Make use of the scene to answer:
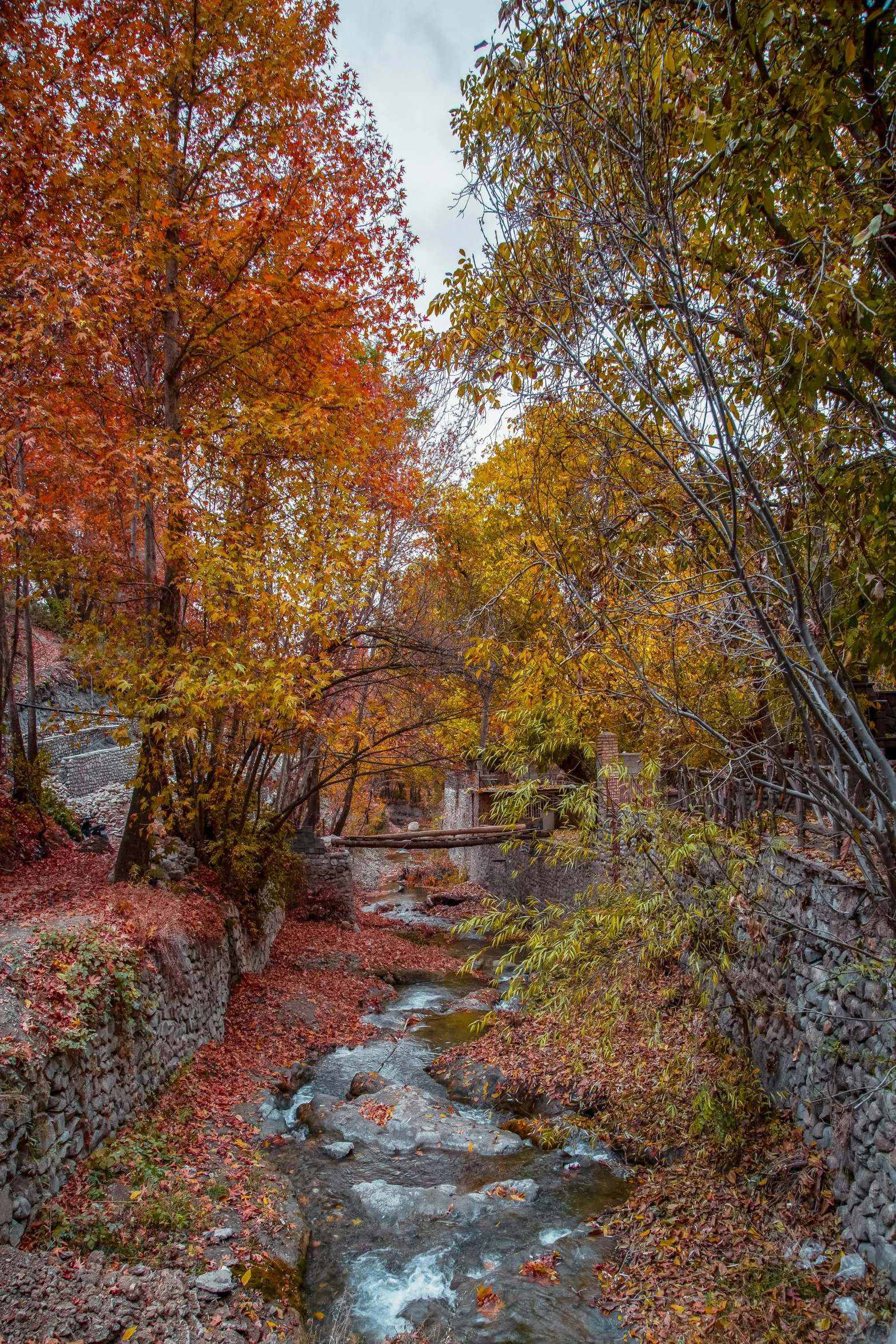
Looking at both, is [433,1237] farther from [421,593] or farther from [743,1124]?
[421,593]

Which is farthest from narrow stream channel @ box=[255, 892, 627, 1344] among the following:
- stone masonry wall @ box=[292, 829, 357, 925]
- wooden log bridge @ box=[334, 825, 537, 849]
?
stone masonry wall @ box=[292, 829, 357, 925]

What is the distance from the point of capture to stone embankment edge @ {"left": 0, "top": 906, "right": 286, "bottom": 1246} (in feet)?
13.1

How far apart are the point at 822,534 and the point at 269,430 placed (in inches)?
206

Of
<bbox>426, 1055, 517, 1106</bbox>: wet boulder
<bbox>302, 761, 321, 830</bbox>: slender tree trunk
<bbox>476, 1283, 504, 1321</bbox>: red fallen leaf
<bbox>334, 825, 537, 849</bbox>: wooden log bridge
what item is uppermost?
<bbox>302, 761, 321, 830</bbox>: slender tree trunk

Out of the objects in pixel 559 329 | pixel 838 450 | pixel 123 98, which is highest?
pixel 123 98

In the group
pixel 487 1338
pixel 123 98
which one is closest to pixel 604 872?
pixel 487 1338

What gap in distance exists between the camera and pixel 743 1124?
5.54m

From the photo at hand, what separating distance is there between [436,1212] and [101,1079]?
2784 millimetres

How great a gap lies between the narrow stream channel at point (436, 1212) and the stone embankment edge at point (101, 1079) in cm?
131

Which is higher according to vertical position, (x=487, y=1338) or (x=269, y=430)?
(x=269, y=430)

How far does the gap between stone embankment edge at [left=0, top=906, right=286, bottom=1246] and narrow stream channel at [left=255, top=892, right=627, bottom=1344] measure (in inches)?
51.4

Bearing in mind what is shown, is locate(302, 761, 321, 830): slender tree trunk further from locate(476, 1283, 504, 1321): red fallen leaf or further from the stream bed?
locate(476, 1283, 504, 1321): red fallen leaf

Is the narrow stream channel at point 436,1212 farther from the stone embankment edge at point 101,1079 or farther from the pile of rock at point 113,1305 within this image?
the stone embankment edge at point 101,1079

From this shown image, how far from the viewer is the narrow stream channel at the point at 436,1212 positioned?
4.51m
